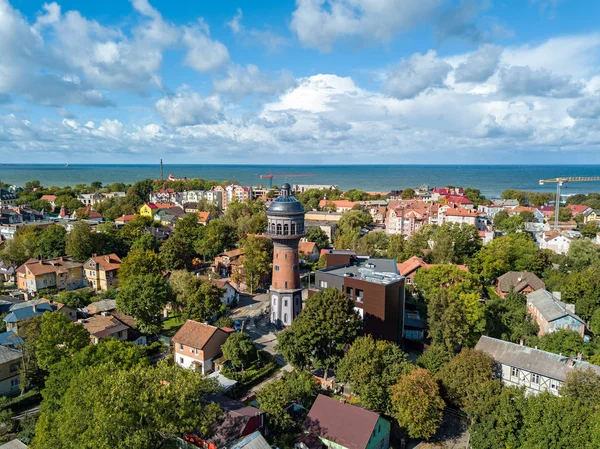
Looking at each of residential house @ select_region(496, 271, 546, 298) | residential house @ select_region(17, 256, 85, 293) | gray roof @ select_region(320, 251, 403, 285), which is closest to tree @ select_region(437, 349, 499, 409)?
gray roof @ select_region(320, 251, 403, 285)

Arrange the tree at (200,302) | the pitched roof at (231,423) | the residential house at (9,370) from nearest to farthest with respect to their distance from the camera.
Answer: the pitched roof at (231,423) → the residential house at (9,370) → the tree at (200,302)

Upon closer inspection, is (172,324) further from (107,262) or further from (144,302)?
(107,262)

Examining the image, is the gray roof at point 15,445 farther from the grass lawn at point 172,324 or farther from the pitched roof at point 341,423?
the grass lawn at point 172,324

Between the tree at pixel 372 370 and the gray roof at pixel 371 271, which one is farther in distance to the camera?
the gray roof at pixel 371 271

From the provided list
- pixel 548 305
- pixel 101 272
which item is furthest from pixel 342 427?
pixel 101 272

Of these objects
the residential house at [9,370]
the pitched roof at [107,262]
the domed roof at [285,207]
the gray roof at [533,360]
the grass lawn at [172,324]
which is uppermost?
the domed roof at [285,207]

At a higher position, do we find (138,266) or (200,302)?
(138,266)

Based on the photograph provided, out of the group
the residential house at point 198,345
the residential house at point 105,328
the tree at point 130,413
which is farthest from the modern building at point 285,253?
the tree at point 130,413
